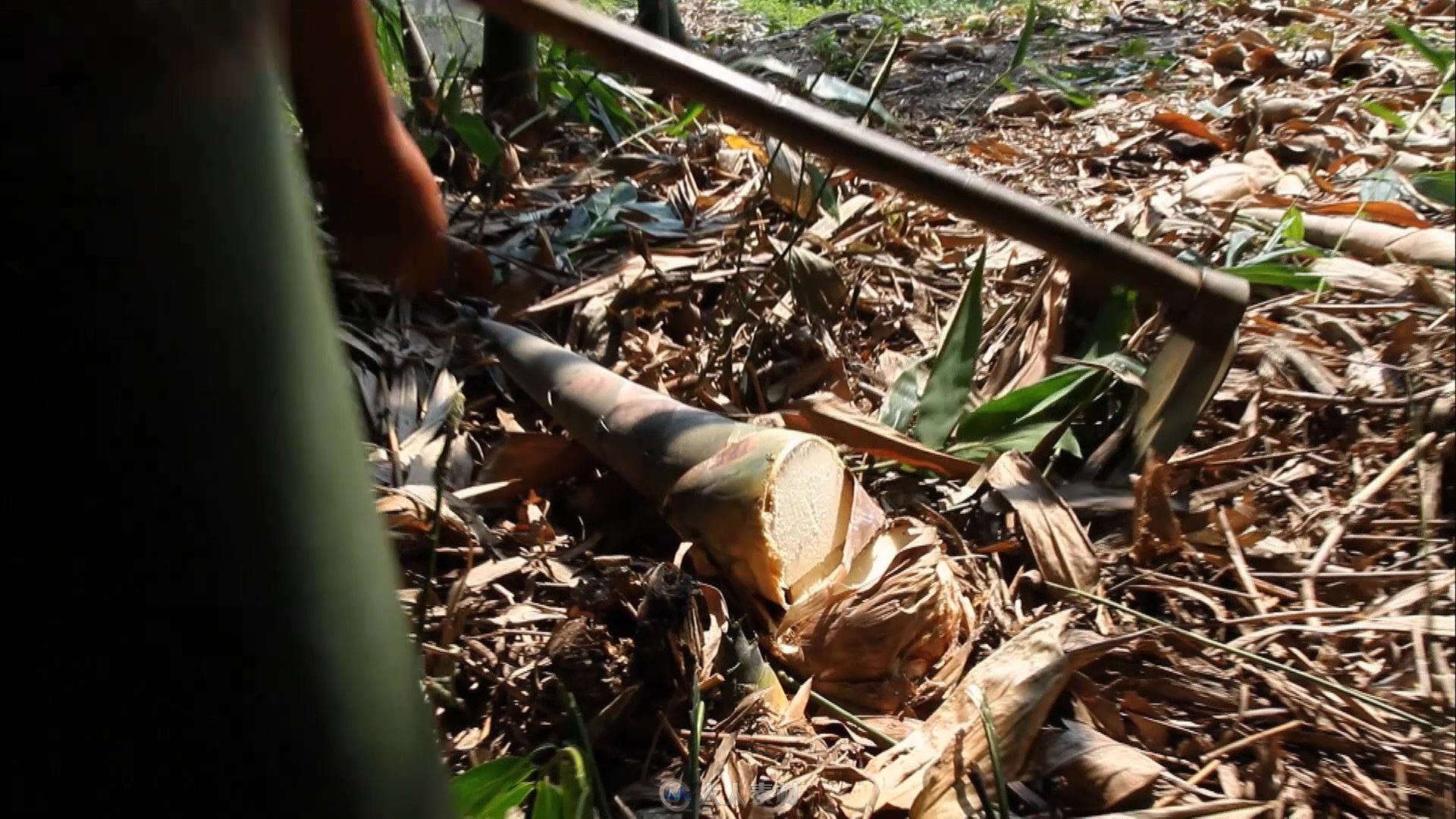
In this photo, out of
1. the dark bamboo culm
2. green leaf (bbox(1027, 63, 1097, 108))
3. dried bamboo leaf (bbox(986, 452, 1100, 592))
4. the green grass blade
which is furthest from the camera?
green leaf (bbox(1027, 63, 1097, 108))

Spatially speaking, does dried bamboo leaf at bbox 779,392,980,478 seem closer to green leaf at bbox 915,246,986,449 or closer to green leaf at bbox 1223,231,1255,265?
green leaf at bbox 915,246,986,449

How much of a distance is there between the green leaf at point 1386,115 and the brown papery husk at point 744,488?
1.70m

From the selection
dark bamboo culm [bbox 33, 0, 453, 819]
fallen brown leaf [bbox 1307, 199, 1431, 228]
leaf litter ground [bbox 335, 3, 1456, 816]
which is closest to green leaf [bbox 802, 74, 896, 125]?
leaf litter ground [bbox 335, 3, 1456, 816]

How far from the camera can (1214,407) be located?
4.63 feet

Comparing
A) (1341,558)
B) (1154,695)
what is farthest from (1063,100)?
(1154,695)

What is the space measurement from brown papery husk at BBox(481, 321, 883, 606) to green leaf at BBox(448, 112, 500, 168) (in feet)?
2.94

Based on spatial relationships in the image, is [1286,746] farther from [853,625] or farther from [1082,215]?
[1082,215]

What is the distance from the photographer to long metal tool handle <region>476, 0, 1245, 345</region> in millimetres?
1294

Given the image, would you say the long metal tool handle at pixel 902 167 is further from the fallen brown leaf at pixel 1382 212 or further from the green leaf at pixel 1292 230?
the fallen brown leaf at pixel 1382 212

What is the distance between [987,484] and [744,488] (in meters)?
0.39

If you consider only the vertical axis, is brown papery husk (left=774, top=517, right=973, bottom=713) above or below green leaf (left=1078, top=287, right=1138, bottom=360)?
below

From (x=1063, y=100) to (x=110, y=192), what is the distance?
2.88 meters

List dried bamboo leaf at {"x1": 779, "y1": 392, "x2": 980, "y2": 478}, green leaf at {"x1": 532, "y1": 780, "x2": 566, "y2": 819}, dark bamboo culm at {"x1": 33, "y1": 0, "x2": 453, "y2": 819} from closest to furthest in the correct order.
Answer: dark bamboo culm at {"x1": 33, "y1": 0, "x2": 453, "y2": 819}
green leaf at {"x1": 532, "y1": 780, "x2": 566, "y2": 819}
dried bamboo leaf at {"x1": 779, "y1": 392, "x2": 980, "y2": 478}

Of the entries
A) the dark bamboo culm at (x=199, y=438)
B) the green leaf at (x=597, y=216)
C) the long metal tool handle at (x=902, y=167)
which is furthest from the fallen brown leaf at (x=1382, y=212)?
the dark bamboo culm at (x=199, y=438)
